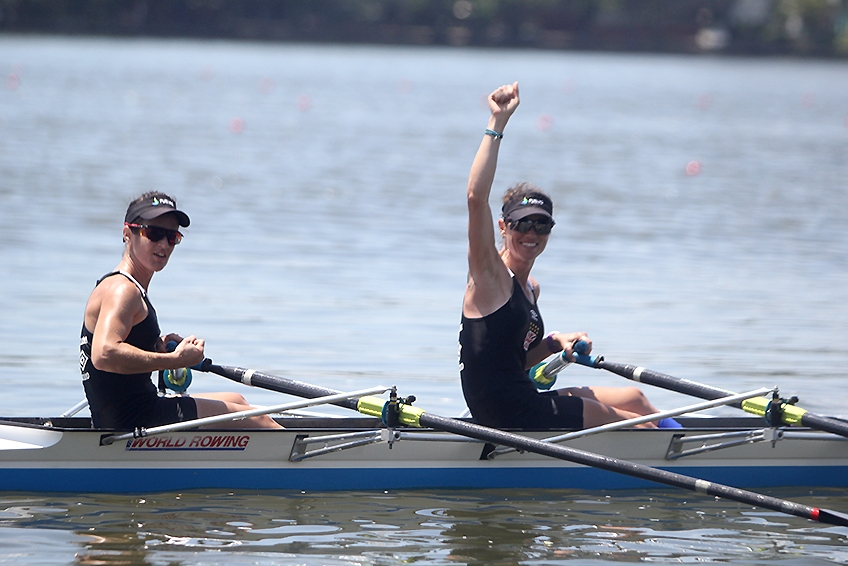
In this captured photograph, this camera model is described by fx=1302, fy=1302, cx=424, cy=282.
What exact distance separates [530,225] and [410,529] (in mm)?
1935

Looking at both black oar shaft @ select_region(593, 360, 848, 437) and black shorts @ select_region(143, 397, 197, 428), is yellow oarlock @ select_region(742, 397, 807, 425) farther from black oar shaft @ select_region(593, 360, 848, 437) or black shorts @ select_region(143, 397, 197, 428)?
black shorts @ select_region(143, 397, 197, 428)

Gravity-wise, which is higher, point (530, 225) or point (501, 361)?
point (530, 225)

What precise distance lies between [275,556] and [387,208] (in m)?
16.0

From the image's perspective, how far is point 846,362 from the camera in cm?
1273

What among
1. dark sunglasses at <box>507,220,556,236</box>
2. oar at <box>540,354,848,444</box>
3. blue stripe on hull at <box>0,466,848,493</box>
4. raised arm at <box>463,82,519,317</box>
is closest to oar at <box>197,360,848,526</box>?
blue stripe on hull at <box>0,466,848,493</box>

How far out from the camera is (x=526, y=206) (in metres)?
7.70

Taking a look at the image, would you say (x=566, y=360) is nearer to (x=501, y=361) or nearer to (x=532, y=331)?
(x=532, y=331)

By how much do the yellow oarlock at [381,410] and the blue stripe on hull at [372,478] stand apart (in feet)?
1.71

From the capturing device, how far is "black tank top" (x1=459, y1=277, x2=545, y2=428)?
24.9ft

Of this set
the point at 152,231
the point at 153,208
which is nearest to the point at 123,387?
the point at 152,231

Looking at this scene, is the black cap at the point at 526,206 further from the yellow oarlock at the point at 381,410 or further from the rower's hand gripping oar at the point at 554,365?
the yellow oarlock at the point at 381,410

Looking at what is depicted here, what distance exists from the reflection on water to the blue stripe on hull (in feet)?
0.22

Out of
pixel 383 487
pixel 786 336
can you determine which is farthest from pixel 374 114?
pixel 383 487

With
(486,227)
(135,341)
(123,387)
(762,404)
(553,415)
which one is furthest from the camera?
(762,404)
